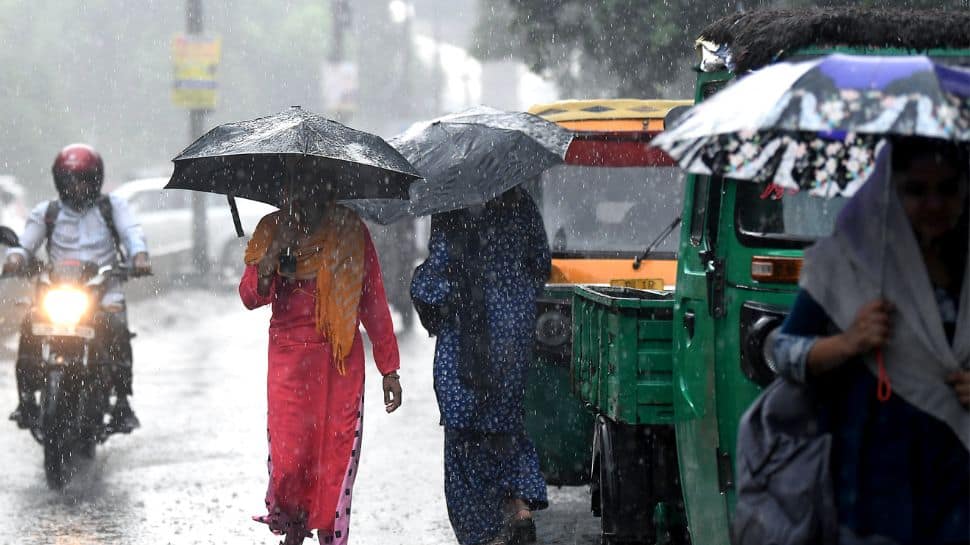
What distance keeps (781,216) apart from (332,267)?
1.93 m

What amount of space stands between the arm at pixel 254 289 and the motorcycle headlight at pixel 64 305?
2.99 m

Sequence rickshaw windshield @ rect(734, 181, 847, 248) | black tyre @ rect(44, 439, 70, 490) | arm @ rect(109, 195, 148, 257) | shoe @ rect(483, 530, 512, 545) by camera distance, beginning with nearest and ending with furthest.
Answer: rickshaw windshield @ rect(734, 181, 847, 248)
shoe @ rect(483, 530, 512, 545)
black tyre @ rect(44, 439, 70, 490)
arm @ rect(109, 195, 148, 257)

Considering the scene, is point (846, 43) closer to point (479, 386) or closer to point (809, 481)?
point (809, 481)

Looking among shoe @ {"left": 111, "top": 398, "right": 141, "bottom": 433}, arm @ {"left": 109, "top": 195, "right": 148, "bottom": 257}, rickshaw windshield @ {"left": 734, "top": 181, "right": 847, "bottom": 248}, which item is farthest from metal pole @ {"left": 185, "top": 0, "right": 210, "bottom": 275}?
rickshaw windshield @ {"left": 734, "top": 181, "right": 847, "bottom": 248}

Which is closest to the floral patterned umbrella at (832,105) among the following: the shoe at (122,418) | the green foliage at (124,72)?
the shoe at (122,418)

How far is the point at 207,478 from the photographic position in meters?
9.02

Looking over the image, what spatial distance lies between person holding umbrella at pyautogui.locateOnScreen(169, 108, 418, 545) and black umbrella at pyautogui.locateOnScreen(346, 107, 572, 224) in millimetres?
427

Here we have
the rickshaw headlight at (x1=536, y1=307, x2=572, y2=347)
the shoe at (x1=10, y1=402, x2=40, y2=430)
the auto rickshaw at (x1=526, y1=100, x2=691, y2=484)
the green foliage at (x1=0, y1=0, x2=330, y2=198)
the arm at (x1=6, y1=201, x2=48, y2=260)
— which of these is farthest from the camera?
the green foliage at (x1=0, y1=0, x2=330, y2=198)

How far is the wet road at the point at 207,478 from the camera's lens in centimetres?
760

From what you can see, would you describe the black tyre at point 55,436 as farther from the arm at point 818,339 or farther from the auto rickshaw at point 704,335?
the arm at point 818,339

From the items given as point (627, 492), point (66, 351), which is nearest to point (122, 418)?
point (66, 351)

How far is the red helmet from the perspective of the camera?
30.4 ft

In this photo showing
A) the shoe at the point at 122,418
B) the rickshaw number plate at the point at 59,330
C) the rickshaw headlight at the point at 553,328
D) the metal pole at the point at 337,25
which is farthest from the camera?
the metal pole at the point at 337,25

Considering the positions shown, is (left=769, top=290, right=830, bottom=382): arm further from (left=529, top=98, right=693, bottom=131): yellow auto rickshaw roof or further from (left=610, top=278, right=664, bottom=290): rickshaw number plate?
(left=529, top=98, right=693, bottom=131): yellow auto rickshaw roof
